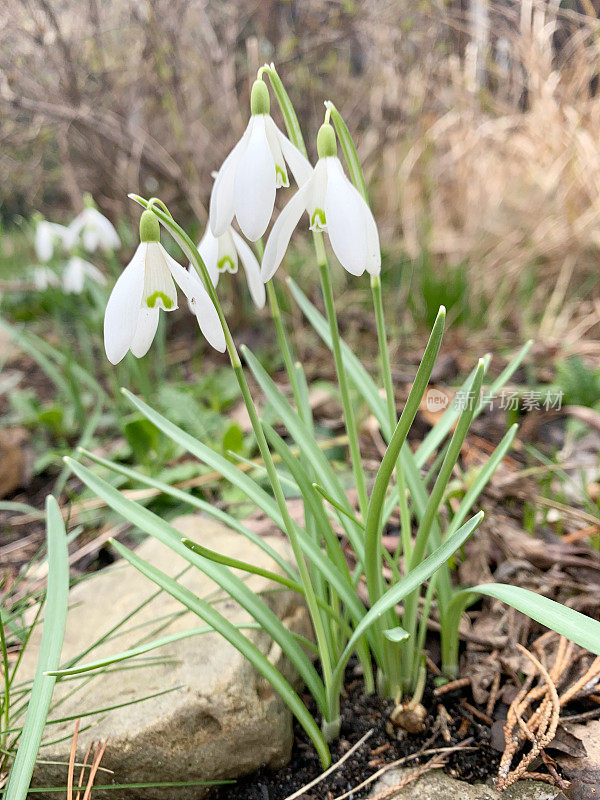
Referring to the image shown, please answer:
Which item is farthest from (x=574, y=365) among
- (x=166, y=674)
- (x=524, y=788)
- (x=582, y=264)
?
(x=166, y=674)

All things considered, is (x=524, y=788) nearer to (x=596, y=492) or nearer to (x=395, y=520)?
(x=395, y=520)

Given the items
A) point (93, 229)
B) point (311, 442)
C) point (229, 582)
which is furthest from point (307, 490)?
point (93, 229)

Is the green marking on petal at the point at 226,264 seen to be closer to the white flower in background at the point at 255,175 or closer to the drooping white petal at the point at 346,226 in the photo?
the white flower in background at the point at 255,175

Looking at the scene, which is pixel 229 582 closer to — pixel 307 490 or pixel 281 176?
pixel 307 490

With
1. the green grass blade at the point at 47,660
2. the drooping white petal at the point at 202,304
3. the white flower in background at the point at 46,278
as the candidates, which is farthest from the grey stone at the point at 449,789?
the white flower in background at the point at 46,278

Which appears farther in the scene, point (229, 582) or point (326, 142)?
point (229, 582)

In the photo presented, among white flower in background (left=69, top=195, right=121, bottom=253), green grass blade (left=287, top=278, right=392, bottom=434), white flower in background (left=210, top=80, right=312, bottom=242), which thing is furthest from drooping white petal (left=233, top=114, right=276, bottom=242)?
white flower in background (left=69, top=195, right=121, bottom=253)

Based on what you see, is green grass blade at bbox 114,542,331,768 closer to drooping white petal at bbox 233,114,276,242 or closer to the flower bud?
drooping white petal at bbox 233,114,276,242
